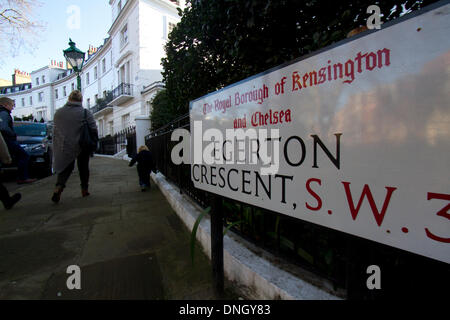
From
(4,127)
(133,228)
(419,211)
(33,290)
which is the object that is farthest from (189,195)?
(4,127)

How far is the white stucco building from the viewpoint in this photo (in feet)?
62.7

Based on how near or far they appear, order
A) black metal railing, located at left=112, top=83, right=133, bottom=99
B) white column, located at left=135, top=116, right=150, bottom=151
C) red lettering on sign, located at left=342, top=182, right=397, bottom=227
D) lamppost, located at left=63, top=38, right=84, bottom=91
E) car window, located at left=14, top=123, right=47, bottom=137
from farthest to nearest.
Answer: black metal railing, located at left=112, top=83, right=133, bottom=99
white column, located at left=135, top=116, right=150, bottom=151
lamppost, located at left=63, top=38, right=84, bottom=91
car window, located at left=14, top=123, right=47, bottom=137
red lettering on sign, located at left=342, top=182, right=397, bottom=227

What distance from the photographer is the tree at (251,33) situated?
1804 millimetres

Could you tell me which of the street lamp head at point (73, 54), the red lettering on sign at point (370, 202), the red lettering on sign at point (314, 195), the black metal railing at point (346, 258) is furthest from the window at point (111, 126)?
the red lettering on sign at point (370, 202)

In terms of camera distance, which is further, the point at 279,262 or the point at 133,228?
the point at 133,228

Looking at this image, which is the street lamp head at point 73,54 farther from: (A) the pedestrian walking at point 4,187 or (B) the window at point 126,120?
(B) the window at point 126,120

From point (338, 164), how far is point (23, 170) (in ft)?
25.3

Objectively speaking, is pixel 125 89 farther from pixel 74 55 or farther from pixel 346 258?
pixel 346 258

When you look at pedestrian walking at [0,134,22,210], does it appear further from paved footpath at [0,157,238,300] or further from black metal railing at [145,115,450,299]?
black metal railing at [145,115,450,299]

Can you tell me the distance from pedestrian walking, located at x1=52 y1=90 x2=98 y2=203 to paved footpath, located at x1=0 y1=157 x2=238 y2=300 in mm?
532

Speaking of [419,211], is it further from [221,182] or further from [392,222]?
[221,182]

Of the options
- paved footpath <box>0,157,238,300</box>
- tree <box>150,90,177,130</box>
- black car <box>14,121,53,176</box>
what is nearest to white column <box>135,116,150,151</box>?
tree <box>150,90,177,130</box>

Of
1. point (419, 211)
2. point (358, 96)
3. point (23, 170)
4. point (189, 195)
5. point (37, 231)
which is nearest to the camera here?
point (419, 211)

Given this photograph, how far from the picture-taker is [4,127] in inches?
198
